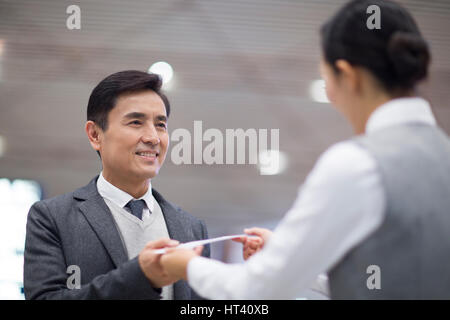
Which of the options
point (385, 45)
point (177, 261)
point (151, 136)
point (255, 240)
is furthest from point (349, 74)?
point (151, 136)

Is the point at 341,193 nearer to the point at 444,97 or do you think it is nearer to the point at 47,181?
the point at 444,97

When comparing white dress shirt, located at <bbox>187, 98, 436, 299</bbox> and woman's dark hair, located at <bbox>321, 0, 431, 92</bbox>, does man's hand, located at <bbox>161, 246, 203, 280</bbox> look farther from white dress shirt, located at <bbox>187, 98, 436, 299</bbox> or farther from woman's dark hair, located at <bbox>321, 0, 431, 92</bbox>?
woman's dark hair, located at <bbox>321, 0, 431, 92</bbox>

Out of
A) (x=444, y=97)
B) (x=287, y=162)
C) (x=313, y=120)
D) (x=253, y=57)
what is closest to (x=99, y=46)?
(x=253, y=57)

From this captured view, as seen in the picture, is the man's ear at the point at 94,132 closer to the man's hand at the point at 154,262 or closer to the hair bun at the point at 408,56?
the man's hand at the point at 154,262

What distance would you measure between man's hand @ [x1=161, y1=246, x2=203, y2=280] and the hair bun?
0.68 m

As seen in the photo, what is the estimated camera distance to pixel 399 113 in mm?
1150

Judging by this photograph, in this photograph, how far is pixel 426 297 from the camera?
3.52ft

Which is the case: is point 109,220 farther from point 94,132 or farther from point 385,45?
point 385,45

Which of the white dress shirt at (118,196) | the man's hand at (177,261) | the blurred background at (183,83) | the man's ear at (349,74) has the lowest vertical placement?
the man's hand at (177,261)

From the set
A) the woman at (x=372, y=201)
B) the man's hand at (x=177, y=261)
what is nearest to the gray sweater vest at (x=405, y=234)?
the woman at (x=372, y=201)

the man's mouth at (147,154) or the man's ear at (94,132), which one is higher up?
the man's ear at (94,132)

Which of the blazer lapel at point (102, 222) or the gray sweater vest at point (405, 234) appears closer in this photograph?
the gray sweater vest at point (405, 234)

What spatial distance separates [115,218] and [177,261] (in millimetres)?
638

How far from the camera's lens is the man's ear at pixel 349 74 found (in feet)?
3.89
